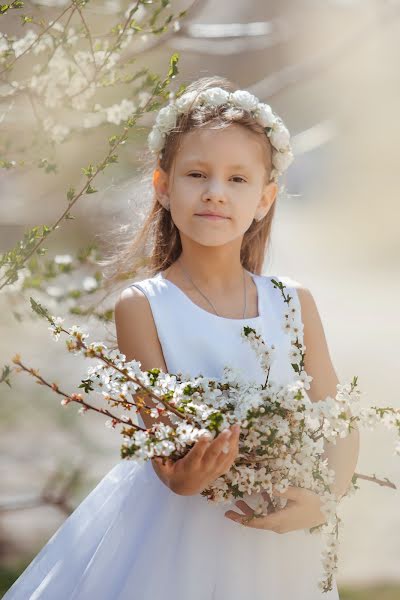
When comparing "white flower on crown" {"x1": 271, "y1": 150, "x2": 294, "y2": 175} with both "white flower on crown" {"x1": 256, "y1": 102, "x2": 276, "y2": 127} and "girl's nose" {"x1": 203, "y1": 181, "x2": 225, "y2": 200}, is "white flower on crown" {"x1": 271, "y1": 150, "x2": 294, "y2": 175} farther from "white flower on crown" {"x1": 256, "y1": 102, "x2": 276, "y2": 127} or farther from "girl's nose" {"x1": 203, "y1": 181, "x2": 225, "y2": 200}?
"girl's nose" {"x1": 203, "y1": 181, "x2": 225, "y2": 200}

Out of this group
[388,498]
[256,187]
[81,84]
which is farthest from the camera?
[388,498]

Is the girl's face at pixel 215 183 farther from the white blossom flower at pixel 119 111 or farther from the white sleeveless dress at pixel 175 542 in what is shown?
the white blossom flower at pixel 119 111

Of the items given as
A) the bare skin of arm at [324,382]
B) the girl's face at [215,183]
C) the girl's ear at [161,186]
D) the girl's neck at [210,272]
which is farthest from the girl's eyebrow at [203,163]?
the bare skin of arm at [324,382]

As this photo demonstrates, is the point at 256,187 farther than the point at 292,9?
No

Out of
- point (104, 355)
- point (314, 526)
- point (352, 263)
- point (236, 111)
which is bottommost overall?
point (314, 526)

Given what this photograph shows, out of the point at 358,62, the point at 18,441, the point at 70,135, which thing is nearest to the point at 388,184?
the point at 358,62

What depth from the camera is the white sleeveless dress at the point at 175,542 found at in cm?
177

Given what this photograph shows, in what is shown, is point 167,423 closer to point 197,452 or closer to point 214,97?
point 197,452

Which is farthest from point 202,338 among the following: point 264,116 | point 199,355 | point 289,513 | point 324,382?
point 264,116

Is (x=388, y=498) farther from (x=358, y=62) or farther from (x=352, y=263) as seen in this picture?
(x=358, y=62)

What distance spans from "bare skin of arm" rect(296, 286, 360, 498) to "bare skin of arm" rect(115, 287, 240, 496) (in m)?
0.36

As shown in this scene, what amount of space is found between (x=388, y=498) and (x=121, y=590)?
2.73 m

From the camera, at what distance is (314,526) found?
1764 millimetres

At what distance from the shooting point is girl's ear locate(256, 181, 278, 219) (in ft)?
6.80
